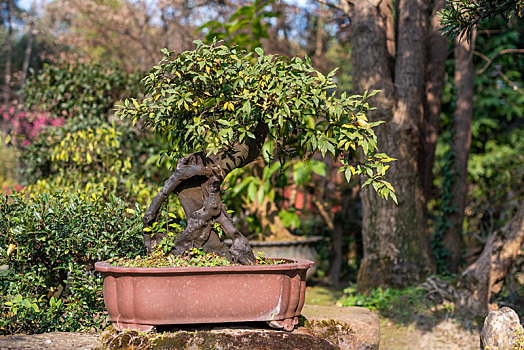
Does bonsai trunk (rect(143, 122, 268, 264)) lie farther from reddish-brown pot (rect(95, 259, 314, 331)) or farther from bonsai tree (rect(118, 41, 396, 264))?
reddish-brown pot (rect(95, 259, 314, 331))

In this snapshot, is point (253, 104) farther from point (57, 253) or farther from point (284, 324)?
point (57, 253)

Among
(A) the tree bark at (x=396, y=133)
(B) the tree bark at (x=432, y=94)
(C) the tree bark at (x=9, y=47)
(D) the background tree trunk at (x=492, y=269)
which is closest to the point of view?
(D) the background tree trunk at (x=492, y=269)

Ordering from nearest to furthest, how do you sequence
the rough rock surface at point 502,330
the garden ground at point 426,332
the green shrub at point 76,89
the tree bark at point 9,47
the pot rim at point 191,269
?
the pot rim at point 191,269, the rough rock surface at point 502,330, the garden ground at point 426,332, the green shrub at point 76,89, the tree bark at point 9,47

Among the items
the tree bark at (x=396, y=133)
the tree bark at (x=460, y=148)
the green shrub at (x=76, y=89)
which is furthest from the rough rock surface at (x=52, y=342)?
the tree bark at (x=460, y=148)

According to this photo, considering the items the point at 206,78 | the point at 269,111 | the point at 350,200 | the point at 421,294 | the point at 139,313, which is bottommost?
the point at 421,294

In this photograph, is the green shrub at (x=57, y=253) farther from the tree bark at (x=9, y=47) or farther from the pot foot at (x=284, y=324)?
the tree bark at (x=9, y=47)

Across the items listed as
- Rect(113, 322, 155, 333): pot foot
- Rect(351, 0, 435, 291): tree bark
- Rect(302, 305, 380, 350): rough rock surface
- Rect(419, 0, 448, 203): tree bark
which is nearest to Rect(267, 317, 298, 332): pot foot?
Rect(302, 305, 380, 350): rough rock surface

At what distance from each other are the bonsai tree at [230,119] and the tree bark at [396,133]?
2589mm

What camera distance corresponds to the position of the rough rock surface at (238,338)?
2760 mm

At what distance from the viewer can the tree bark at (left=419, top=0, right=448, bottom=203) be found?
6180 millimetres

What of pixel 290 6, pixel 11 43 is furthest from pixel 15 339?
pixel 11 43

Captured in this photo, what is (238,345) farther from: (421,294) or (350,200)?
(350,200)

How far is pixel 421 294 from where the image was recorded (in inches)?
211

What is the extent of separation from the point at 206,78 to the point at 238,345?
158cm
